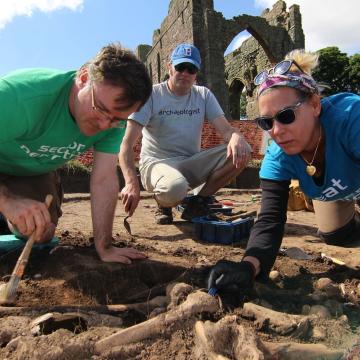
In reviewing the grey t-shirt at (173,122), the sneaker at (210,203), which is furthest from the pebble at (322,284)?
the grey t-shirt at (173,122)

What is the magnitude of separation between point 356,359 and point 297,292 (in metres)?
0.79

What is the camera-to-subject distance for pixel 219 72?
19.5 meters

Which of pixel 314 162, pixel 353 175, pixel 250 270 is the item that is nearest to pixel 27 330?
pixel 250 270

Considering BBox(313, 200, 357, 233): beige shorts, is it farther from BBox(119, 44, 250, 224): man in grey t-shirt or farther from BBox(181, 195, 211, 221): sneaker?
BBox(181, 195, 211, 221): sneaker

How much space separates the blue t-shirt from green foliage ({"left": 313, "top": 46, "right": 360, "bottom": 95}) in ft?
101

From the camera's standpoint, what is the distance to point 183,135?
4617 millimetres

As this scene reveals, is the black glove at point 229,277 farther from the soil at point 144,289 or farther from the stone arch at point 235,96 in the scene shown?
the stone arch at point 235,96

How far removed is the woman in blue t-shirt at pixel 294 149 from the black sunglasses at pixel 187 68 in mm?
1995

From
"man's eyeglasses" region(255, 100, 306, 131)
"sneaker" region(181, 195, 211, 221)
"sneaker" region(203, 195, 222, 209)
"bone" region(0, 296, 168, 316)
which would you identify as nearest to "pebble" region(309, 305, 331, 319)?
"bone" region(0, 296, 168, 316)

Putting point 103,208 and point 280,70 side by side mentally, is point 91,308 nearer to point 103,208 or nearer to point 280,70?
point 103,208

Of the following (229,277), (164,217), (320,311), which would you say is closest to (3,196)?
(229,277)

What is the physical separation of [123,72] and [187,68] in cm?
230

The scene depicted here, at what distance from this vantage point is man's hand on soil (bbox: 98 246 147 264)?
2.80m

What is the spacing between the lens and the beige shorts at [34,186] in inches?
118
